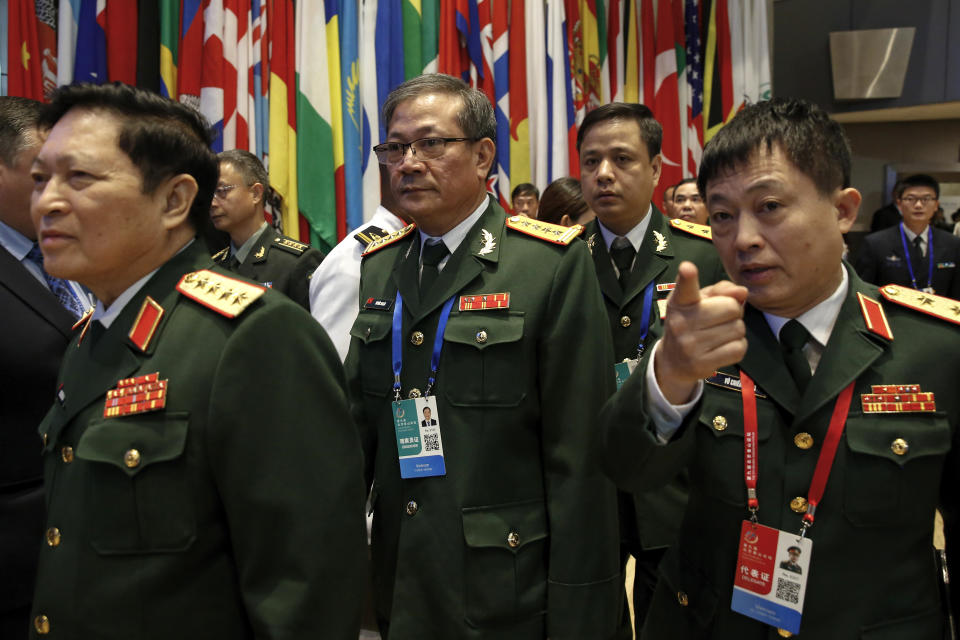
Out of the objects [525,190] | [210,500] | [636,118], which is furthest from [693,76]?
[210,500]

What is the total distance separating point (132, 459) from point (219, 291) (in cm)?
29

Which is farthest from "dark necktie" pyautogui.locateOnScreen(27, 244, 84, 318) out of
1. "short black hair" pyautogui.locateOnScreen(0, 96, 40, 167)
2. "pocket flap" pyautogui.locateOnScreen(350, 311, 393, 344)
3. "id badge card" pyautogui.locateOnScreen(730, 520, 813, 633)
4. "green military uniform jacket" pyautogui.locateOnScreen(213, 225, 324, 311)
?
"id badge card" pyautogui.locateOnScreen(730, 520, 813, 633)

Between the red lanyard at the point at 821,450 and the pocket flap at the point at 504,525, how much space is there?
1.63 feet

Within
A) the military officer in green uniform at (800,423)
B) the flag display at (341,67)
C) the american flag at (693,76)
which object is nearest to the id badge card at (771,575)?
the military officer in green uniform at (800,423)

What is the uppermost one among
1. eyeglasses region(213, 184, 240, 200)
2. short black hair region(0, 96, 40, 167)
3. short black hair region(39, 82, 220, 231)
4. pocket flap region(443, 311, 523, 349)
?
eyeglasses region(213, 184, 240, 200)

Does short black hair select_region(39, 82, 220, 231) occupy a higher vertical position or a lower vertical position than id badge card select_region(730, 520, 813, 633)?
higher

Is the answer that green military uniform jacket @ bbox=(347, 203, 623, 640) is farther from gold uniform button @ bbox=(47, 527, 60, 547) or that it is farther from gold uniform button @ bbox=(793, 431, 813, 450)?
gold uniform button @ bbox=(47, 527, 60, 547)

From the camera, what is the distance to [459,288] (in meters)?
1.69

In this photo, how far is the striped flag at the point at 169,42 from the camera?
4250 mm

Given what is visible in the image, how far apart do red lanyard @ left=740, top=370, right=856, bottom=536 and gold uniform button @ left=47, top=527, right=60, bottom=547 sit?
3.74 feet

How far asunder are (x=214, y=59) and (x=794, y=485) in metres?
4.15

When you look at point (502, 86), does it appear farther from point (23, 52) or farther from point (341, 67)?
point (23, 52)

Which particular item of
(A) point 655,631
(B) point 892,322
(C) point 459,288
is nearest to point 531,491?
(A) point 655,631

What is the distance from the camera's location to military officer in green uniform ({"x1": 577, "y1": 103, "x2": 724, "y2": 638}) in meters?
2.01
